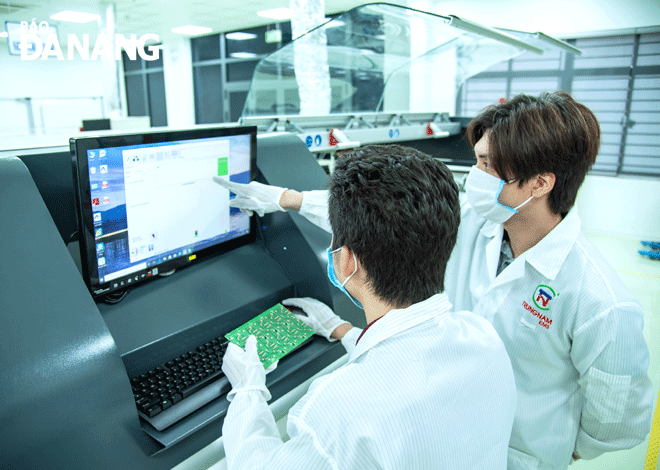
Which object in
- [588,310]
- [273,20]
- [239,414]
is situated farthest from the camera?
[273,20]

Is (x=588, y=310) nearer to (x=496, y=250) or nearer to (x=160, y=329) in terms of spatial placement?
(x=496, y=250)

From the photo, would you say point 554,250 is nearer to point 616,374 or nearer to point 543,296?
point 543,296

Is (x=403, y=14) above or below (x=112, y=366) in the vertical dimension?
above

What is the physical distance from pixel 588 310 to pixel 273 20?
7414 mm

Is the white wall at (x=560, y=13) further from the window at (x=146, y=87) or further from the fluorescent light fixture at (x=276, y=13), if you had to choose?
the window at (x=146, y=87)

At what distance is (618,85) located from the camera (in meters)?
4.47

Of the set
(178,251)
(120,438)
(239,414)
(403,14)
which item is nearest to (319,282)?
(178,251)

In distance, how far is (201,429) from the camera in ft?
2.60

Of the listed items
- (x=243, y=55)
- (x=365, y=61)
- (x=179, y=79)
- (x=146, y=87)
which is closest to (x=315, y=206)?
(x=365, y=61)

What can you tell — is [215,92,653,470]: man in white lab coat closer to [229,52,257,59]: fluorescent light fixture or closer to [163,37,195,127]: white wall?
[229,52,257,59]: fluorescent light fixture

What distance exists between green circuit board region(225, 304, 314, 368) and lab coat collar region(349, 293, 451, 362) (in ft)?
1.26

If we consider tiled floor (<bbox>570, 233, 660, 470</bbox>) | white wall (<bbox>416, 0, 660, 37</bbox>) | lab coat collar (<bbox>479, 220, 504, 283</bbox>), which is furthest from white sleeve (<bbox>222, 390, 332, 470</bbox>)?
white wall (<bbox>416, 0, 660, 37</bbox>)

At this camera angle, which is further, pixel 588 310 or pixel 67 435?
pixel 588 310

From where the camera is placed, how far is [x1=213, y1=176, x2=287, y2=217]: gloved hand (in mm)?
1216
